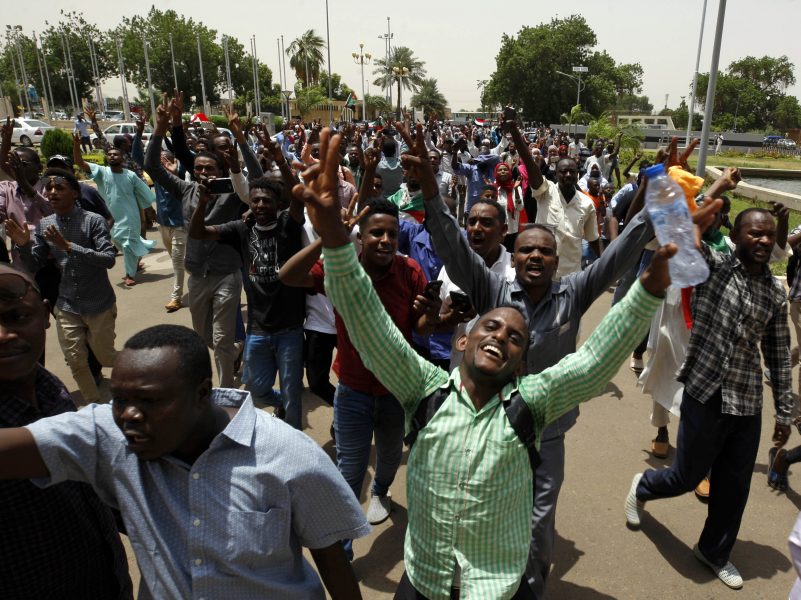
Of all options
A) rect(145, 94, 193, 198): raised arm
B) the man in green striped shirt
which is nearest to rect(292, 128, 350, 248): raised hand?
the man in green striped shirt

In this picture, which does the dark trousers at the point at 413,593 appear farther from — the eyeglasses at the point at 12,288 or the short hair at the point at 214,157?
the short hair at the point at 214,157

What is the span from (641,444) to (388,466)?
2098mm

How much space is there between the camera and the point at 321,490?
157cm

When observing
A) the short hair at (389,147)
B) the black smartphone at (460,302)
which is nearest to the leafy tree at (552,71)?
the short hair at (389,147)

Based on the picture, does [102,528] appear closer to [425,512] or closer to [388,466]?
[425,512]

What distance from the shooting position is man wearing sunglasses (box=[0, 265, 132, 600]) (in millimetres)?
1633

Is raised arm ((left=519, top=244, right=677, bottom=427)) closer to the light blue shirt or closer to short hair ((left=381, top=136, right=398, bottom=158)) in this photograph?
the light blue shirt

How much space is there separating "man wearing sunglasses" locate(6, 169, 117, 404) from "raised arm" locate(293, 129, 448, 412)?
323 centimetres

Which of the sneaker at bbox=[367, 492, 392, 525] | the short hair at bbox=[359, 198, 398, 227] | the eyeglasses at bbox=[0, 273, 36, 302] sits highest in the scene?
the short hair at bbox=[359, 198, 398, 227]

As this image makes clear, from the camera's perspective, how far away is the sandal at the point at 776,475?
380 centimetres

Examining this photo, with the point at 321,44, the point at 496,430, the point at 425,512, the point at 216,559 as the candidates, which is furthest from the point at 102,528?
the point at 321,44

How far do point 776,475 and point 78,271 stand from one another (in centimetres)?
497

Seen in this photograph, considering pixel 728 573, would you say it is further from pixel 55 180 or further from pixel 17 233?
pixel 55 180

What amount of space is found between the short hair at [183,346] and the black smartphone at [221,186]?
3681mm
